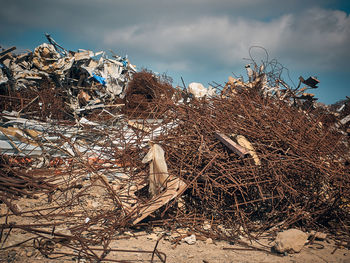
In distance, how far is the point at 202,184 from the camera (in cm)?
282

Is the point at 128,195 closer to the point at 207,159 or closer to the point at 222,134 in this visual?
the point at 207,159

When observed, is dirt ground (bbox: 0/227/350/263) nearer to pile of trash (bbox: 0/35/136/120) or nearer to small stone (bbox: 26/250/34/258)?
small stone (bbox: 26/250/34/258)

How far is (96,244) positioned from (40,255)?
0.46 m

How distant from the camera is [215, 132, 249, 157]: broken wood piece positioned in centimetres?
267

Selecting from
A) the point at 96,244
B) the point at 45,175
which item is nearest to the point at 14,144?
the point at 45,175

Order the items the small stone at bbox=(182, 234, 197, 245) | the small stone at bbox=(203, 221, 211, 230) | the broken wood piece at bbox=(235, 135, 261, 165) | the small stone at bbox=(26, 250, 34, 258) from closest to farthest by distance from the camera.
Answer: the small stone at bbox=(26, 250, 34, 258)
the small stone at bbox=(182, 234, 197, 245)
the small stone at bbox=(203, 221, 211, 230)
the broken wood piece at bbox=(235, 135, 261, 165)

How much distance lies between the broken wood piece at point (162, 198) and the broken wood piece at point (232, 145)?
0.77 meters

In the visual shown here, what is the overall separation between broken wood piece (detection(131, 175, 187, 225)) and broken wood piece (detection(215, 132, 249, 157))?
0.77m

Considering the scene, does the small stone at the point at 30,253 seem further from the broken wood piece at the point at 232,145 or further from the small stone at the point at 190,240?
the broken wood piece at the point at 232,145

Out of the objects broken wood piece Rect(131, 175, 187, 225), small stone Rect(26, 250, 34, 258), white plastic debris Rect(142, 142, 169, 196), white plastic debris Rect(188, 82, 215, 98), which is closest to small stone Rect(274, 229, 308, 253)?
broken wood piece Rect(131, 175, 187, 225)

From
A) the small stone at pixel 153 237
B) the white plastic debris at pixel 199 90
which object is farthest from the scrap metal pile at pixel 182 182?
the white plastic debris at pixel 199 90

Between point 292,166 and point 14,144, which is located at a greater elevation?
point 14,144

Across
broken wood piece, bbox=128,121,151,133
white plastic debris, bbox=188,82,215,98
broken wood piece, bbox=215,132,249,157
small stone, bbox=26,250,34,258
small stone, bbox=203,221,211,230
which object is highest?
white plastic debris, bbox=188,82,215,98

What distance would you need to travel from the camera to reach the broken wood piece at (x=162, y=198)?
92.8 inches
